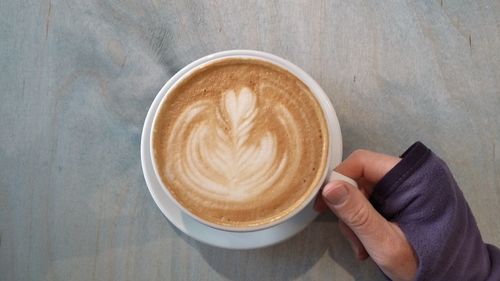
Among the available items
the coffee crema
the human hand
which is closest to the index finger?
the human hand

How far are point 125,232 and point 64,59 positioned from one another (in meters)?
0.38

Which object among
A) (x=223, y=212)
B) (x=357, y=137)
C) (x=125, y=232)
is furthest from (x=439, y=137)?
(x=125, y=232)

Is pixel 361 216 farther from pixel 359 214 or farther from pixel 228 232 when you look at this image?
pixel 228 232

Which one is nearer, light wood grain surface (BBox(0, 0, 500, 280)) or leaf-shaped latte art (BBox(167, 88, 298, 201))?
leaf-shaped latte art (BBox(167, 88, 298, 201))

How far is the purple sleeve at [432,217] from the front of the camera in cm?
70

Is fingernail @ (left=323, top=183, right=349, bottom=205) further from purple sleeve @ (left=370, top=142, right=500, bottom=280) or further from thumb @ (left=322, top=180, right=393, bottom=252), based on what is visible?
purple sleeve @ (left=370, top=142, right=500, bottom=280)

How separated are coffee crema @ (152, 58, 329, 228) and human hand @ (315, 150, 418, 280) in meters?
0.06

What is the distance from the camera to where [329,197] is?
2.20 ft

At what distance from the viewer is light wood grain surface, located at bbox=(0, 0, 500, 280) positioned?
832 mm

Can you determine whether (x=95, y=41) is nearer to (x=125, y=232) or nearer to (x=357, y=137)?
(x=125, y=232)

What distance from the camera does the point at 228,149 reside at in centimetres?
67

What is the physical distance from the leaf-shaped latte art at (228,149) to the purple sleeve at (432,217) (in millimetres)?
212

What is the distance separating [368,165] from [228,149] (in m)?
0.27

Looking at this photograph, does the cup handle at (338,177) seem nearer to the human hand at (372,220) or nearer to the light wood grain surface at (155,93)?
the human hand at (372,220)
